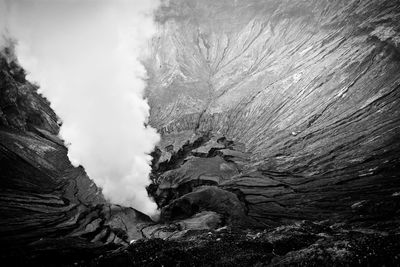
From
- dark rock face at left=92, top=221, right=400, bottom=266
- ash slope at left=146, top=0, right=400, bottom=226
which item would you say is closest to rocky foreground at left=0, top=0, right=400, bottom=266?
dark rock face at left=92, top=221, right=400, bottom=266

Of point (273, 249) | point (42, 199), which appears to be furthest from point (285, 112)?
point (42, 199)

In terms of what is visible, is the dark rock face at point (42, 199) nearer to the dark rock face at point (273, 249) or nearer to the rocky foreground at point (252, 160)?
the rocky foreground at point (252, 160)

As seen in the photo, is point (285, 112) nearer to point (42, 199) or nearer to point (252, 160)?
point (252, 160)

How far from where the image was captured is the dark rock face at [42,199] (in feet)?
101

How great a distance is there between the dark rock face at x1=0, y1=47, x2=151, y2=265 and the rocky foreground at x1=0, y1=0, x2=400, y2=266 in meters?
0.24

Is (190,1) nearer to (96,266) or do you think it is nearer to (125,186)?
(125,186)

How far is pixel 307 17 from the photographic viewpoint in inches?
2968

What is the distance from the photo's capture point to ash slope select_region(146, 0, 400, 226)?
118 feet

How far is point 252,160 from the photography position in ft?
172

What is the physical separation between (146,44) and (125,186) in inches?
2289

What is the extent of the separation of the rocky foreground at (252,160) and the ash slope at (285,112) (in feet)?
0.84

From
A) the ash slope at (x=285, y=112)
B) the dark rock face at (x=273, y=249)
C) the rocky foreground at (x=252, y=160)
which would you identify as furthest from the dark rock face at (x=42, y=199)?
the ash slope at (x=285, y=112)

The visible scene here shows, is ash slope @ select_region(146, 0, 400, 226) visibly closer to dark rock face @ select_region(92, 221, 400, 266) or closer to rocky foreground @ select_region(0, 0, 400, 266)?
rocky foreground @ select_region(0, 0, 400, 266)

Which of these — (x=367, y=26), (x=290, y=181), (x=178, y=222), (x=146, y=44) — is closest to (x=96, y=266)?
(x=178, y=222)
